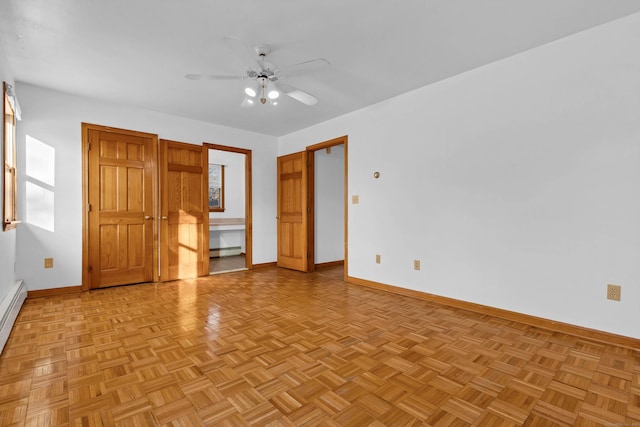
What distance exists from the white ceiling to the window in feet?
1.46

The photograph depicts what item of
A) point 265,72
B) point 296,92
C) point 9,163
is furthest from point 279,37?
point 9,163

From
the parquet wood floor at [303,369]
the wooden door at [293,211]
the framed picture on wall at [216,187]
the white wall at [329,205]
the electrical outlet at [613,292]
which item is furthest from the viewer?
the framed picture on wall at [216,187]

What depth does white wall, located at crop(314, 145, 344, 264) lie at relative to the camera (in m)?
5.38

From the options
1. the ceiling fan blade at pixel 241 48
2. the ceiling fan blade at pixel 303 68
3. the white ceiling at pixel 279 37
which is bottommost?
the ceiling fan blade at pixel 303 68

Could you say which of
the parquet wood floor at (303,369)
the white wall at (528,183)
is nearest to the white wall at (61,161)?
the parquet wood floor at (303,369)

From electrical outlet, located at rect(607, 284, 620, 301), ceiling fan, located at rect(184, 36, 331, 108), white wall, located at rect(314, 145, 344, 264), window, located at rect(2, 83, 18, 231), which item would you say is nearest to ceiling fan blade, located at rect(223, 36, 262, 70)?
ceiling fan, located at rect(184, 36, 331, 108)

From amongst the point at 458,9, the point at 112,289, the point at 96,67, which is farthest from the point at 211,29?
the point at 112,289

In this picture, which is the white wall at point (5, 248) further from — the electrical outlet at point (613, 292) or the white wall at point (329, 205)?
the electrical outlet at point (613, 292)

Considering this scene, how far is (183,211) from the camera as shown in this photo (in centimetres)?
451

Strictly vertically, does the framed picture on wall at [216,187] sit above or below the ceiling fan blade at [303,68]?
below

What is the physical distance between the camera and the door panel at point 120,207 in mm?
3836

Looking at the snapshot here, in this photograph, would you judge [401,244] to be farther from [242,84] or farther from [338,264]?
[242,84]

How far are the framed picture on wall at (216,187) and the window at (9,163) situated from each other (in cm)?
375

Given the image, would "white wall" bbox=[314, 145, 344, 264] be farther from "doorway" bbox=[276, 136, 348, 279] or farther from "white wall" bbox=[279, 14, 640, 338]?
"white wall" bbox=[279, 14, 640, 338]
